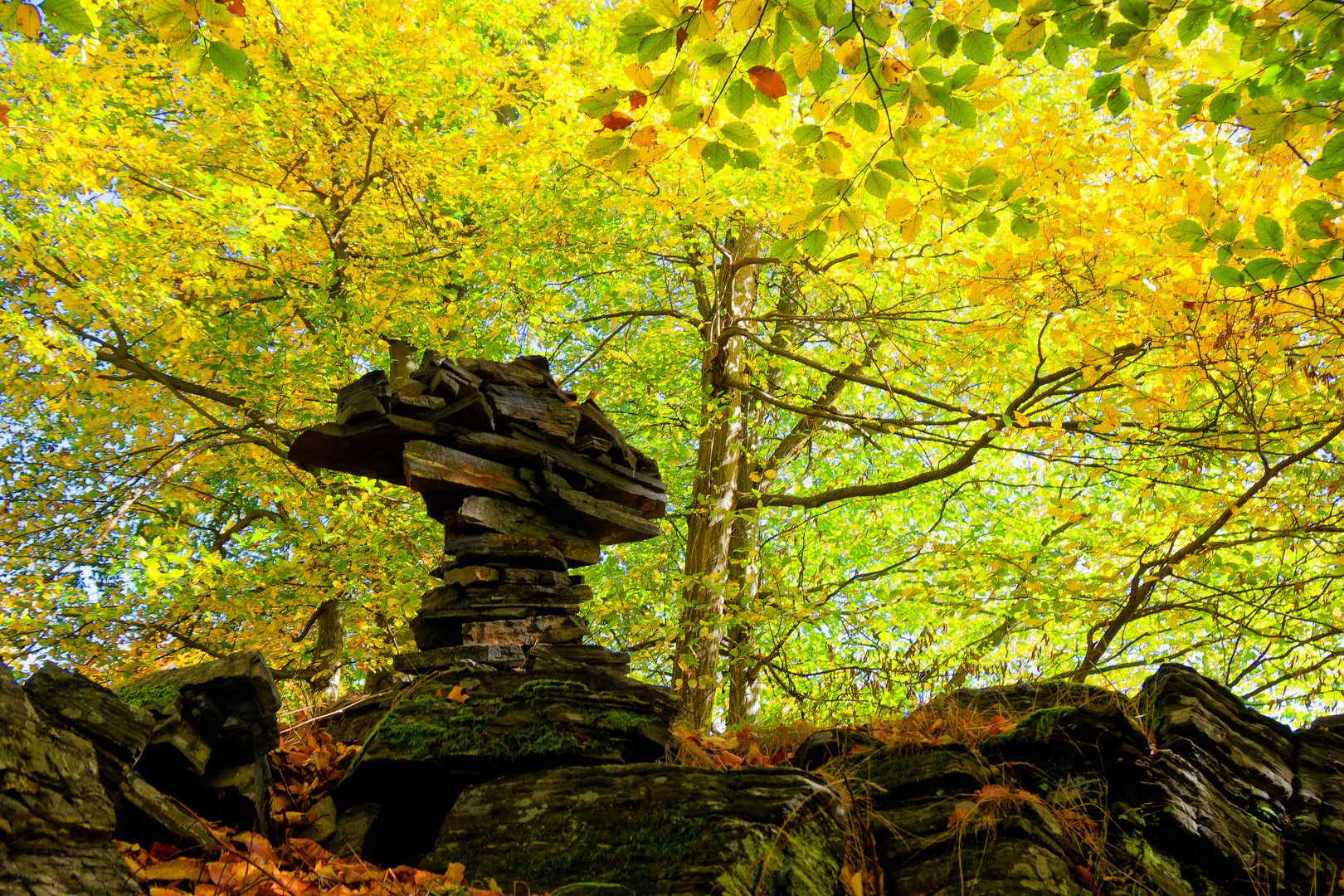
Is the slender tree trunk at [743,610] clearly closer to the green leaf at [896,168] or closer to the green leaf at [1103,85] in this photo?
the green leaf at [896,168]

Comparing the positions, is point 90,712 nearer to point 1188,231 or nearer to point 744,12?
point 744,12

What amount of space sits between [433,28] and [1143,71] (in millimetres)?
10195

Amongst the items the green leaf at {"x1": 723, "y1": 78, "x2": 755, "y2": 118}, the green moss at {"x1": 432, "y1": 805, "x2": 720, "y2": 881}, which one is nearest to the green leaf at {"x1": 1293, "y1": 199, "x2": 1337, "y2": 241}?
the green leaf at {"x1": 723, "y1": 78, "x2": 755, "y2": 118}

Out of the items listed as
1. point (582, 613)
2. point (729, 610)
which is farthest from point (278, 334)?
point (729, 610)

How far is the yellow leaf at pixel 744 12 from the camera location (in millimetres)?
2627

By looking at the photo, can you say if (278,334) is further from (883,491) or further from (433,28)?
(883,491)

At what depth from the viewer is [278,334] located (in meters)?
12.4

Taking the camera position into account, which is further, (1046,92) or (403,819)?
(1046,92)

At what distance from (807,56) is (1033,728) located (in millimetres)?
3230

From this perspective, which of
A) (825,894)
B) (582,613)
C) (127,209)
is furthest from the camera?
(582,613)

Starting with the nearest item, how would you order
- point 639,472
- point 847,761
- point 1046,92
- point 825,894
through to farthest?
point 825,894 → point 847,761 → point 639,472 → point 1046,92

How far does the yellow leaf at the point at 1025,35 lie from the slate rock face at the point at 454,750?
3582 mm

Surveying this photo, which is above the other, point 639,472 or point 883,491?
point 883,491

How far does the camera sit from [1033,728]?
3.58m
